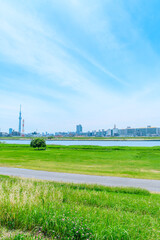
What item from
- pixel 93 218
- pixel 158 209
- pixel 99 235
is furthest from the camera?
pixel 158 209

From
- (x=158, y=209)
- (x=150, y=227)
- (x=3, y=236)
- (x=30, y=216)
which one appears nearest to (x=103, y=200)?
(x=158, y=209)

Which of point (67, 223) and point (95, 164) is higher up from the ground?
point (67, 223)

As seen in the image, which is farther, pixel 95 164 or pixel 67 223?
pixel 95 164

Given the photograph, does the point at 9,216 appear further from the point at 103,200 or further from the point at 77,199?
the point at 103,200

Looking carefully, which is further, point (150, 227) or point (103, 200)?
point (103, 200)

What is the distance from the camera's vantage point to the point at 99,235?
181 inches

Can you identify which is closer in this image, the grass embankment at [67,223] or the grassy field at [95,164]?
the grass embankment at [67,223]

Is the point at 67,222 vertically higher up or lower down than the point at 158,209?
higher up

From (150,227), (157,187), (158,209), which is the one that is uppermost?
(150,227)

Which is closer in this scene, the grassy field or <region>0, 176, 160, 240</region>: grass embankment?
<region>0, 176, 160, 240</region>: grass embankment

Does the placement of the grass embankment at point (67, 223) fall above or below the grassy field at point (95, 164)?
above

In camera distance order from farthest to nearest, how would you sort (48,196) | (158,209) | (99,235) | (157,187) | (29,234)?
(157,187) → (48,196) → (158,209) → (29,234) → (99,235)

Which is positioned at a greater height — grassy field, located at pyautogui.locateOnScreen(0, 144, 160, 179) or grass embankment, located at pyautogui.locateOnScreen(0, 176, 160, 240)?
grass embankment, located at pyautogui.locateOnScreen(0, 176, 160, 240)

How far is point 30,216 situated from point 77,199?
10.2 ft
